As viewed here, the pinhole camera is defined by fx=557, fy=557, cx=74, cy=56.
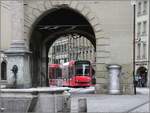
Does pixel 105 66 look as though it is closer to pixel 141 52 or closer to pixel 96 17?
pixel 96 17

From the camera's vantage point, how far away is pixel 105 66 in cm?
4053

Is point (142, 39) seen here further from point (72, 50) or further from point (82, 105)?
point (82, 105)

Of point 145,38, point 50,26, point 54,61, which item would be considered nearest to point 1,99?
point 50,26

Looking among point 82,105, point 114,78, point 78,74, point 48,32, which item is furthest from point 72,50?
point 82,105

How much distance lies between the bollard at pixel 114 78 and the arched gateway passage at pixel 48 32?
8.06 m

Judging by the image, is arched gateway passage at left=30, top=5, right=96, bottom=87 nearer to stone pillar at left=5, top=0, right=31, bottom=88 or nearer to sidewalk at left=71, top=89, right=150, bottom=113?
stone pillar at left=5, top=0, right=31, bottom=88

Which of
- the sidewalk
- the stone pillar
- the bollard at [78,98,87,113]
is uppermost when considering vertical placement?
the stone pillar

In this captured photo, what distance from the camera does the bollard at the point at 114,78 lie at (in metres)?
40.0

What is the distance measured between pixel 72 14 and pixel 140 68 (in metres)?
43.5

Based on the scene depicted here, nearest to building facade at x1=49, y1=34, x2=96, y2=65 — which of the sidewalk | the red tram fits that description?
the red tram

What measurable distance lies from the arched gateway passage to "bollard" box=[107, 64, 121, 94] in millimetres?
8056

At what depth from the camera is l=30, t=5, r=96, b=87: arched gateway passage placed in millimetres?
49031

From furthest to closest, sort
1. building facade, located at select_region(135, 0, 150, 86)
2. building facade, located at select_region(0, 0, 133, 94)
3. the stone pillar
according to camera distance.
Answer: building facade, located at select_region(135, 0, 150, 86), building facade, located at select_region(0, 0, 133, 94), the stone pillar

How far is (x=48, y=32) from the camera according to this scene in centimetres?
5562
